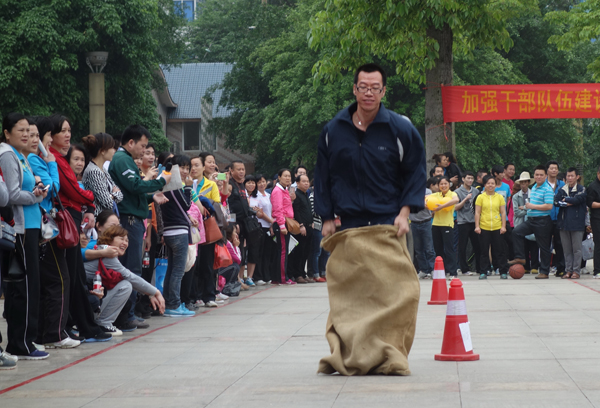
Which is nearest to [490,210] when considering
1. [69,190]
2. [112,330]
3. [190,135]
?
[112,330]

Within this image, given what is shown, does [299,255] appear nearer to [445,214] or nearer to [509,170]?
[445,214]

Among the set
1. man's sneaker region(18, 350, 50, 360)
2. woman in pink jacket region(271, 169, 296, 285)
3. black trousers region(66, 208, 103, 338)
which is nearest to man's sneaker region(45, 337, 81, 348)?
black trousers region(66, 208, 103, 338)

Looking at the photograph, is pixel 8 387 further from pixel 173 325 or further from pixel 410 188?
pixel 173 325

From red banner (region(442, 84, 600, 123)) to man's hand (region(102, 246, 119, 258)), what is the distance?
12.9 m

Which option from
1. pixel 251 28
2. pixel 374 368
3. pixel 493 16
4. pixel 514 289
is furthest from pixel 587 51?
pixel 374 368

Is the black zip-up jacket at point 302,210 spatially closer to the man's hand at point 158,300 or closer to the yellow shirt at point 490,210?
the yellow shirt at point 490,210

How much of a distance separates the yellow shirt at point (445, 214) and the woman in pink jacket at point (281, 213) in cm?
294

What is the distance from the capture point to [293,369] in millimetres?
6836

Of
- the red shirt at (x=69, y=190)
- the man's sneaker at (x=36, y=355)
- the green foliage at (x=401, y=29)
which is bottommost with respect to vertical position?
the man's sneaker at (x=36, y=355)

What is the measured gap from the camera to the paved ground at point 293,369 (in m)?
5.62

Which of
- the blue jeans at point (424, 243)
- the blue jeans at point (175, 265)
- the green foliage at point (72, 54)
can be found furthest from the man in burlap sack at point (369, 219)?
the green foliage at point (72, 54)

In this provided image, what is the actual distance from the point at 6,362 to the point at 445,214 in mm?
12135

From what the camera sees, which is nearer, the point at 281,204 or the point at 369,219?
the point at 369,219

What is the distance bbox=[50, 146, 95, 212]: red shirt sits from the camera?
8359 millimetres
